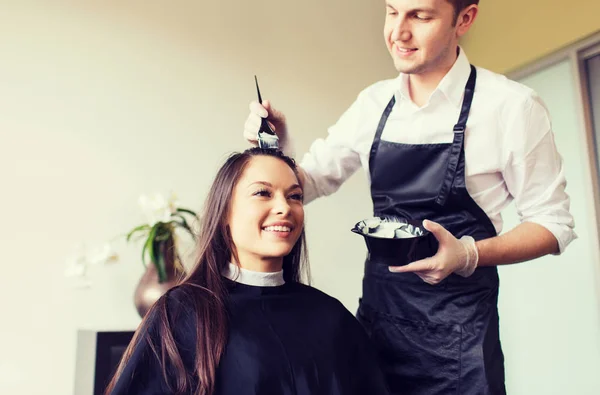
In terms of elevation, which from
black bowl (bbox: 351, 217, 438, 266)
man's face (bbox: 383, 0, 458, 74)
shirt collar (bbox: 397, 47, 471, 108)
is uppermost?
man's face (bbox: 383, 0, 458, 74)

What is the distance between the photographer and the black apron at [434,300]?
1.31 meters

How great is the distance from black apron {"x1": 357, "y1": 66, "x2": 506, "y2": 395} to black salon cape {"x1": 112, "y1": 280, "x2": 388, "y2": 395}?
0.26 ft

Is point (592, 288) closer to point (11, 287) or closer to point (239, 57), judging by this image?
point (239, 57)

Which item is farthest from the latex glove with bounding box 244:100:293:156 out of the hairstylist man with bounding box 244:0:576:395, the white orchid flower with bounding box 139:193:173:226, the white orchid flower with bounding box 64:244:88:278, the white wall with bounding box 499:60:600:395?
the white wall with bounding box 499:60:600:395

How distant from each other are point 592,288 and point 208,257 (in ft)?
6.15

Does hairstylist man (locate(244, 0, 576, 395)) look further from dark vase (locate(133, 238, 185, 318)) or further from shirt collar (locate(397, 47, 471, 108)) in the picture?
dark vase (locate(133, 238, 185, 318))

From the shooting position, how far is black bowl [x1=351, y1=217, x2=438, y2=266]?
1.15 m

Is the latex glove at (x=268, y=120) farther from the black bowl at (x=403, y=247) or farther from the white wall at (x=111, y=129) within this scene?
the white wall at (x=111, y=129)

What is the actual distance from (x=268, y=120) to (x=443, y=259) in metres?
0.64

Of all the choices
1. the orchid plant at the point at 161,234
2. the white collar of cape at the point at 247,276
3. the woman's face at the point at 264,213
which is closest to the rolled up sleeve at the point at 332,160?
the woman's face at the point at 264,213

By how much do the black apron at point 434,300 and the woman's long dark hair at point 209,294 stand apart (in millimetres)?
255

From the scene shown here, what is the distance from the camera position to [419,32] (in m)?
1.38

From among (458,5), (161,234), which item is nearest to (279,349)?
(458,5)

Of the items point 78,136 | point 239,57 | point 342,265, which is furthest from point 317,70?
point 78,136
